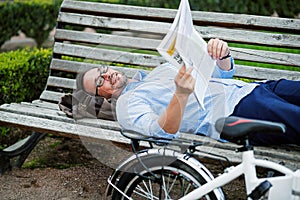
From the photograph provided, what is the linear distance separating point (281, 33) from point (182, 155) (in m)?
2.00

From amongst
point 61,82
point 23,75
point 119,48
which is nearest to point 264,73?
point 119,48

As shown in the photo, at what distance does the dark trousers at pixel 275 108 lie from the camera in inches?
122

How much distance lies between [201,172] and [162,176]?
22 centimetres

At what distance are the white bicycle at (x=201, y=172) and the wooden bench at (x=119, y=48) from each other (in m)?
0.50

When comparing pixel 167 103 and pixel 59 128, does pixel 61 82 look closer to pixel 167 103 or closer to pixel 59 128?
pixel 59 128

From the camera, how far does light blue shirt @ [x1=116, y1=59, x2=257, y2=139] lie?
308 centimetres

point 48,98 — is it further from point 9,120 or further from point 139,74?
point 139,74

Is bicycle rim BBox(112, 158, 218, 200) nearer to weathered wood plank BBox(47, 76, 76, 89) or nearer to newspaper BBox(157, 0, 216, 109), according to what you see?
newspaper BBox(157, 0, 216, 109)

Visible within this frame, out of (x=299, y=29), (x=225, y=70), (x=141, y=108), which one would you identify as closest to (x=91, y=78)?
(x=141, y=108)

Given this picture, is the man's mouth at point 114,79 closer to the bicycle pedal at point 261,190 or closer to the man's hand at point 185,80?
the man's hand at point 185,80

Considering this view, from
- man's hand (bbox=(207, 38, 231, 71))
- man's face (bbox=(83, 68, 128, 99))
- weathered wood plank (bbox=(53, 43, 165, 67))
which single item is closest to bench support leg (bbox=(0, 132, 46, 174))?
weathered wood plank (bbox=(53, 43, 165, 67))

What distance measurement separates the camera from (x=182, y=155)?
2910mm

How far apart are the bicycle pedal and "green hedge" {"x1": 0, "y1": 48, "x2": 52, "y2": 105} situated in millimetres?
2848

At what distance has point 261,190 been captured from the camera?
259 centimetres
